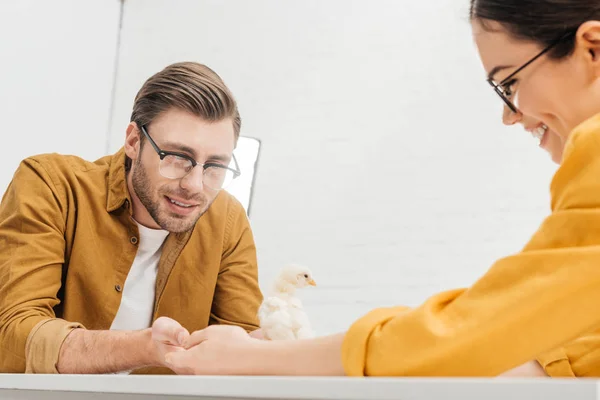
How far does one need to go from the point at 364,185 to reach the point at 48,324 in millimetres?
1792

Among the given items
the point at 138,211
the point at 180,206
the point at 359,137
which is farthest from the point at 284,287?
the point at 359,137

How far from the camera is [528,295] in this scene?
0.62 meters

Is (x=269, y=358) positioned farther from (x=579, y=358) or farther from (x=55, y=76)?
(x=55, y=76)

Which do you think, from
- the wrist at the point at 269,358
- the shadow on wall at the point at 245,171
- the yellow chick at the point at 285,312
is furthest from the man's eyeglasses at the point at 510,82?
the shadow on wall at the point at 245,171

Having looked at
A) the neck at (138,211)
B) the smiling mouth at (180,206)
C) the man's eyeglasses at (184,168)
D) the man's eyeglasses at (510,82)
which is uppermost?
the man's eyeglasses at (510,82)

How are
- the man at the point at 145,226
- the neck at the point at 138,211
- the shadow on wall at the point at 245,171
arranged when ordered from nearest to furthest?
the man at the point at 145,226, the neck at the point at 138,211, the shadow on wall at the point at 245,171

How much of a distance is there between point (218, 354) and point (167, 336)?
0.28 meters

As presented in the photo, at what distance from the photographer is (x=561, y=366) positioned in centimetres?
93

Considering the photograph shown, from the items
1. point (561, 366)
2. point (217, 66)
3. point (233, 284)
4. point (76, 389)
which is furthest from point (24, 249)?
point (217, 66)

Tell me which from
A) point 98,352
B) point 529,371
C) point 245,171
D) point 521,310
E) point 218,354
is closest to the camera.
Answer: point 521,310

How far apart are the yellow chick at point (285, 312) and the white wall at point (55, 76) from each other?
2.15m

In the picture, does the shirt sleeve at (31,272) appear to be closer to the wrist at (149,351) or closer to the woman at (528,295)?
the wrist at (149,351)

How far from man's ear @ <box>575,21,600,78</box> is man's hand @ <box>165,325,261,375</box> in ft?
1.70

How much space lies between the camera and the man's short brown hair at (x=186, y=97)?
6.06 ft
